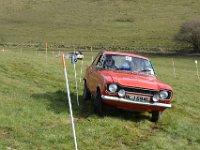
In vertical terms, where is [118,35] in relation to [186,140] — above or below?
below

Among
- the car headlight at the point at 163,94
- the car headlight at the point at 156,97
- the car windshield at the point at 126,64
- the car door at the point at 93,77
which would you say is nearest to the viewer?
the car headlight at the point at 156,97

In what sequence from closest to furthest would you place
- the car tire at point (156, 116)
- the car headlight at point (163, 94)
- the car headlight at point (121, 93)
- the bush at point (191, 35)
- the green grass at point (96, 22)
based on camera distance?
the car headlight at point (121, 93) < the car headlight at point (163, 94) < the car tire at point (156, 116) < the bush at point (191, 35) < the green grass at point (96, 22)

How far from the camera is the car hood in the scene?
492 inches

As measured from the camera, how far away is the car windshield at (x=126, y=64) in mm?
14102

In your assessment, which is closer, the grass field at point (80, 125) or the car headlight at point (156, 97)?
the grass field at point (80, 125)

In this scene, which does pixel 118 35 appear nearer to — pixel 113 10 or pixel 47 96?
pixel 113 10

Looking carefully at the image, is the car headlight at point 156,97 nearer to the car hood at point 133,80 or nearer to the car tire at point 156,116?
the car hood at point 133,80

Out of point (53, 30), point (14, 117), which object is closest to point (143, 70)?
point (14, 117)

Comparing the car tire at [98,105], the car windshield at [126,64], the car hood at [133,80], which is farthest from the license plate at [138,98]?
the car windshield at [126,64]

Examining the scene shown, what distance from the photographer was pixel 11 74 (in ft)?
66.4

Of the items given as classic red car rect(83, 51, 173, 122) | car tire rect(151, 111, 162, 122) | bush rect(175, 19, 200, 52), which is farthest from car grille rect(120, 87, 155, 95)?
bush rect(175, 19, 200, 52)

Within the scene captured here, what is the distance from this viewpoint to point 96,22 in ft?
317

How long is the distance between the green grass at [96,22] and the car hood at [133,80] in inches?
2329

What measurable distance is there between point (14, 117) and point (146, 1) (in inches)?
3841
